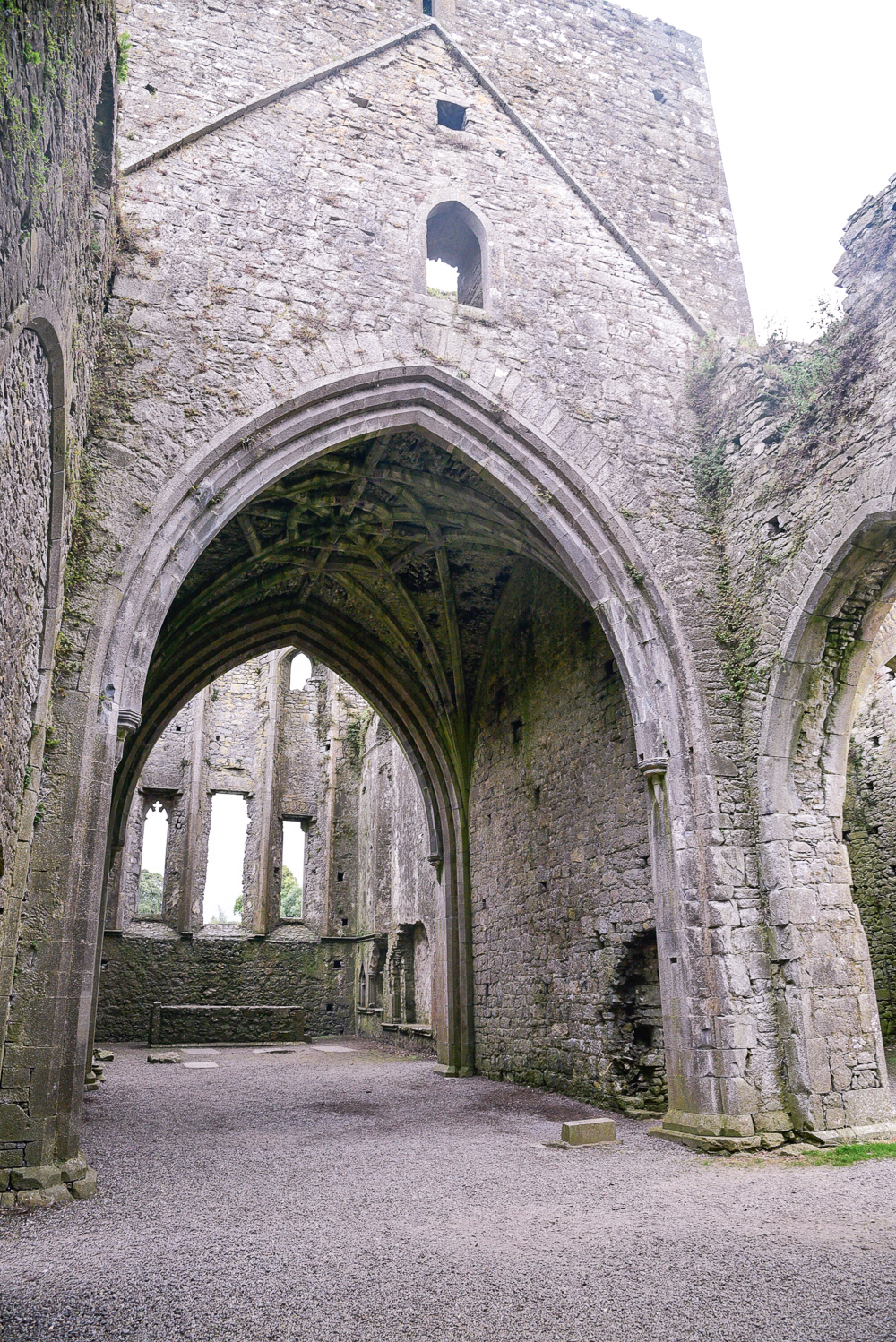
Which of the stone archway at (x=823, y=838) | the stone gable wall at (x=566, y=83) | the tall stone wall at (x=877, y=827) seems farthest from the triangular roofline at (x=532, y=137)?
the tall stone wall at (x=877, y=827)

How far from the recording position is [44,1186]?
4496 mm

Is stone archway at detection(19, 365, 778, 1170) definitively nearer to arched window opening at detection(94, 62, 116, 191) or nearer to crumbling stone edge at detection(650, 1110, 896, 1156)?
crumbling stone edge at detection(650, 1110, 896, 1156)

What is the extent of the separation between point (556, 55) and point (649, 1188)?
10.4 m

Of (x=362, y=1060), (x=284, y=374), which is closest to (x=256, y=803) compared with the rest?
(x=362, y=1060)

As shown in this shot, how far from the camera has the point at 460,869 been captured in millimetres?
10836

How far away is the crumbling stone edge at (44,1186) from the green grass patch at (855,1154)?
423cm

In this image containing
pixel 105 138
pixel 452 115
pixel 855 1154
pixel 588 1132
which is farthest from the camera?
pixel 452 115

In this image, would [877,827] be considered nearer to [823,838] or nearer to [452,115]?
[823,838]

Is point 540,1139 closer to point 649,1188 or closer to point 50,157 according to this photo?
point 649,1188

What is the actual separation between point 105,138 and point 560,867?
7.11m

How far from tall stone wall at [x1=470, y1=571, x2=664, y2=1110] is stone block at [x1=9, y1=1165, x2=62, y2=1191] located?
14.9 ft

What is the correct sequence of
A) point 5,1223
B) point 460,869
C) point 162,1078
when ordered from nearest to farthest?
point 5,1223 < point 162,1078 < point 460,869

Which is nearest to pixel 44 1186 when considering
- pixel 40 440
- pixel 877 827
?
pixel 40 440

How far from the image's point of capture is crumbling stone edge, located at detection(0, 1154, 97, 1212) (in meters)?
4.38
